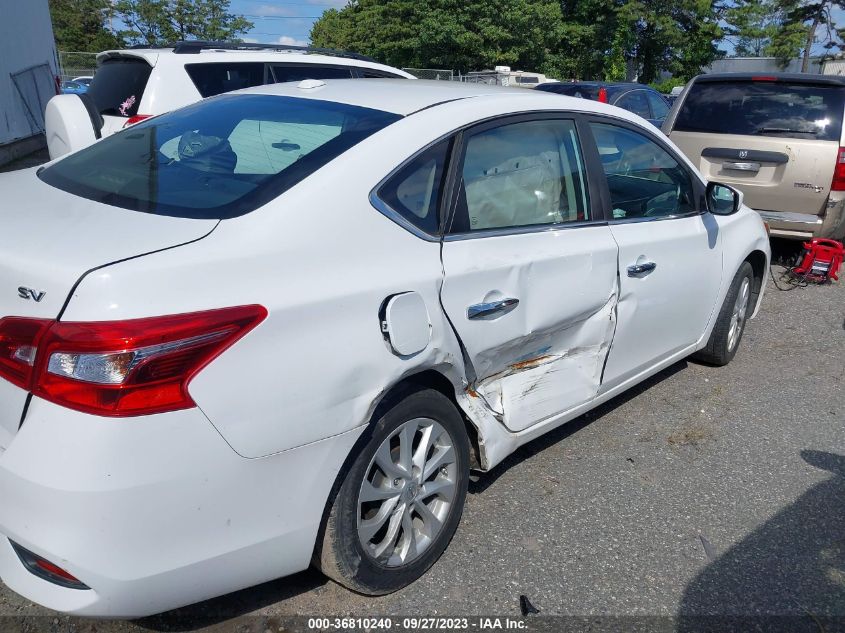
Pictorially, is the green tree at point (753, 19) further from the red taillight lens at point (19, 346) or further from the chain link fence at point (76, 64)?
the red taillight lens at point (19, 346)

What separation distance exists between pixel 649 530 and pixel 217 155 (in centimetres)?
231

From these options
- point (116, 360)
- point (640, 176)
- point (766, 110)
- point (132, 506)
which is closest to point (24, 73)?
point (766, 110)

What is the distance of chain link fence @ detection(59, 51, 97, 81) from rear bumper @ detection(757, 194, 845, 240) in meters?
26.5

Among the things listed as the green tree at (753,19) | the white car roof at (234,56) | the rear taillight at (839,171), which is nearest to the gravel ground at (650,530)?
the rear taillight at (839,171)

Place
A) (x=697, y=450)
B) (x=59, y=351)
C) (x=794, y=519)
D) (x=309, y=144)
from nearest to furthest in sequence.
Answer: (x=59, y=351) < (x=309, y=144) < (x=794, y=519) < (x=697, y=450)

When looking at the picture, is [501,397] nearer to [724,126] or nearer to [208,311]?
[208,311]

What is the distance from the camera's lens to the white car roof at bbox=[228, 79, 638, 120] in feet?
9.60

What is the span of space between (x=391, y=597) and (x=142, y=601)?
95cm

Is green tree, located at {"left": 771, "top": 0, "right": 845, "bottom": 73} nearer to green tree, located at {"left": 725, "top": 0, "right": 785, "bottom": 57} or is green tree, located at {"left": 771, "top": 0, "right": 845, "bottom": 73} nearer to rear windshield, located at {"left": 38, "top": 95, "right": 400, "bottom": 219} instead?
green tree, located at {"left": 725, "top": 0, "right": 785, "bottom": 57}

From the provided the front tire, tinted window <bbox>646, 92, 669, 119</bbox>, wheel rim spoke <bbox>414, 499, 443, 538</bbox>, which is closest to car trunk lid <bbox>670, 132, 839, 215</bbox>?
the front tire

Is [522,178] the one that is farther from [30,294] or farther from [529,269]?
[30,294]

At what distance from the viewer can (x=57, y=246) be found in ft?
6.77

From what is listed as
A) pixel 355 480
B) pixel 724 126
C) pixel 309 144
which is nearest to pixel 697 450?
pixel 355 480

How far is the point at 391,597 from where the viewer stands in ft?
8.79
